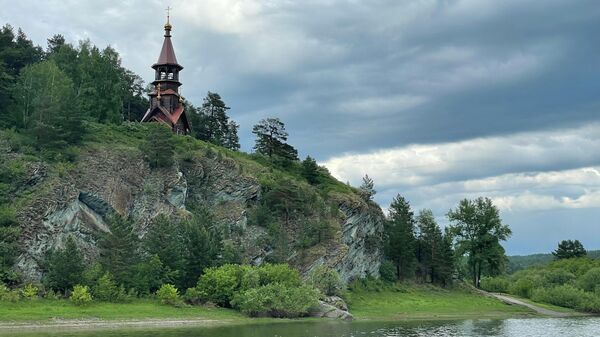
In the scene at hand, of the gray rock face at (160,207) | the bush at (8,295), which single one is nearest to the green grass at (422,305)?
the gray rock face at (160,207)

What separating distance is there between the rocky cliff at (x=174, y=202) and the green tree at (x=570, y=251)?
7181 cm

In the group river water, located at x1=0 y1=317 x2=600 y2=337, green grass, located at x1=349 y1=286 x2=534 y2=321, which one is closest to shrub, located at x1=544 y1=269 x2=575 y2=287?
green grass, located at x1=349 y1=286 x2=534 y2=321

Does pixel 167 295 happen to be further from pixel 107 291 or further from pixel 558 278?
pixel 558 278

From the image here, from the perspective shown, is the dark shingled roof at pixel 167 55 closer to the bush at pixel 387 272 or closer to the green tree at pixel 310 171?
the green tree at pixel 310 171

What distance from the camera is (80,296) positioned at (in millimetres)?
68250

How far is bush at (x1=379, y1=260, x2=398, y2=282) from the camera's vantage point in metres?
114

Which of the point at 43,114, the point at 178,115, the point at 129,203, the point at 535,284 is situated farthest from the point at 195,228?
the point at 535,284

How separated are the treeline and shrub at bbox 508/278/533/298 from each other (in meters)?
8.01

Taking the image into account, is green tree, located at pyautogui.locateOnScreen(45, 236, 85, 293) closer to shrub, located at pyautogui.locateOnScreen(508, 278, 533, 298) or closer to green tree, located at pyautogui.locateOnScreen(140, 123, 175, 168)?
green tree, located at pyautogui.locateOnScreen(140, 123, 175, 168)

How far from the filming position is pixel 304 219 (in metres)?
106

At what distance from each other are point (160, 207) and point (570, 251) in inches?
4710

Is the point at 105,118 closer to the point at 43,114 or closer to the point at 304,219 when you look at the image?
the point at 43,114

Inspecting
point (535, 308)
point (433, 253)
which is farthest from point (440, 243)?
point (535, 308)

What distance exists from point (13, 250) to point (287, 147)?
62112 millimetres
